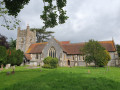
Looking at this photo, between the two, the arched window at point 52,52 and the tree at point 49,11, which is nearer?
the tree at point 49,11

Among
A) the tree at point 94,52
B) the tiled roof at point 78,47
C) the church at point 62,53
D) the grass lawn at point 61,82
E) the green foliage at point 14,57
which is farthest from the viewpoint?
the tiled roof at point 78,47

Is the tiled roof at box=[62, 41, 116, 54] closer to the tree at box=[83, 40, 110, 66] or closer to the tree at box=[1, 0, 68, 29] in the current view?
the tree at box=[83, 40, 110, 66]

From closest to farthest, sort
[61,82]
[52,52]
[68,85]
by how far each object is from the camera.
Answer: [68,85] → [61,82] → [52,52]

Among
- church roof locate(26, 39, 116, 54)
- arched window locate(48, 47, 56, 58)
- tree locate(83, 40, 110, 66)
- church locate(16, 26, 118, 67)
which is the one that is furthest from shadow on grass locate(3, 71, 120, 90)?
church roof locate(26, 39, 116, 54)

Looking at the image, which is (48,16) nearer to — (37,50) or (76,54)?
(76,54)

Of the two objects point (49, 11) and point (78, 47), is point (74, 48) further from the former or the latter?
point (49, 11)

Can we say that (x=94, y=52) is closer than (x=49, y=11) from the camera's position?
No

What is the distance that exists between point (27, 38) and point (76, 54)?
21.6 meters

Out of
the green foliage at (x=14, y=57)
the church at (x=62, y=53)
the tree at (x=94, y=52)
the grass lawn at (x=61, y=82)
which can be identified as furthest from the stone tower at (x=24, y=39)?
the grass lawn at (x=61, y=82)

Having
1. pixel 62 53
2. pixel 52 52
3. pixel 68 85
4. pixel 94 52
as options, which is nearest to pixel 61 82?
pixel 68 85

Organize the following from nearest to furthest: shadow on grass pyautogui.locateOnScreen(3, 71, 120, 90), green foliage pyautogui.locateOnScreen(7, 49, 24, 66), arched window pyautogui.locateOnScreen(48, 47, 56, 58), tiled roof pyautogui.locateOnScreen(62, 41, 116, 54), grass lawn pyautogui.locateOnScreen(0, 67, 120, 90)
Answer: shadow on grass pyautogui.locateOnScreen(3, 71, 120, 90), grass lawn pyautogui.locateOnScreen(0, 67, 120, 90), green foliage pyautogui.locateOnScreen(7, 49, 24, 66), tiled roof pyautogui.locateOnScreen(62, 41, 116, 54), arched window pyautogui.locateOnScreen(48, 47, 56, 58)

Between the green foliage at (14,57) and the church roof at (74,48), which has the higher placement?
the church roof at (74,48)

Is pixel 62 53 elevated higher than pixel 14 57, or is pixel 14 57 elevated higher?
pixel 62 53

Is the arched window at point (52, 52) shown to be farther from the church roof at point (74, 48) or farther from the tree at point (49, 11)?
the tree at point (49, 11)
